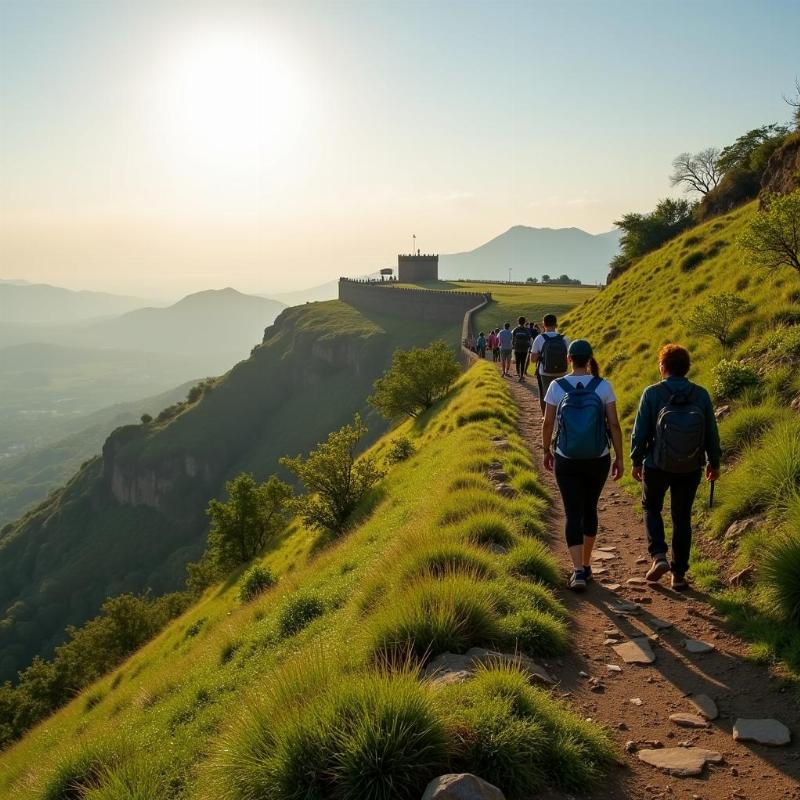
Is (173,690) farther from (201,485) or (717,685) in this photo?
(201,485)

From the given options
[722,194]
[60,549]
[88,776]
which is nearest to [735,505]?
[88,776]

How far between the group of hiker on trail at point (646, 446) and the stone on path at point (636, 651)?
49.3 inches

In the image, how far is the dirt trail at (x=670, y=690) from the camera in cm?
412

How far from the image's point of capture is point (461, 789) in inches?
139

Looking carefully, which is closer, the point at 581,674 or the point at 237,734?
the point at 237,734

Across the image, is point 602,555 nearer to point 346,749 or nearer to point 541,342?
point 346,749

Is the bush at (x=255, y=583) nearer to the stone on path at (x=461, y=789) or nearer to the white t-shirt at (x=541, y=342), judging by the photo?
the white t-shirt at (x=541, y=342)

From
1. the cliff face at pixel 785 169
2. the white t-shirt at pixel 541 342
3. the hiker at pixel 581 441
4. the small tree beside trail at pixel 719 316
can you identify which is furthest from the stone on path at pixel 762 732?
the cliff face at pixel 785 169

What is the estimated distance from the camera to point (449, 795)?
11.5 ft

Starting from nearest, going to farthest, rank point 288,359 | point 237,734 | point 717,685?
point 237,734 < point 717,685 < point 288,359

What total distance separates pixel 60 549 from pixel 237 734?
133789 mm

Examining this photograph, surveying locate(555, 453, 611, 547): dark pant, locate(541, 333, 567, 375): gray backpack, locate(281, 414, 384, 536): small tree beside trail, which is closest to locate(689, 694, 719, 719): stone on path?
locate(555, 453, 611, 547): dark pant

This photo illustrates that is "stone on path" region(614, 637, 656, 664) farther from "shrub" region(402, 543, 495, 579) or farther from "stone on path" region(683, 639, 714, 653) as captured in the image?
"shrub" region(402, 543, 495, 579)

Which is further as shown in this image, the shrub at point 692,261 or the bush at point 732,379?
the shrub at point 692,261
